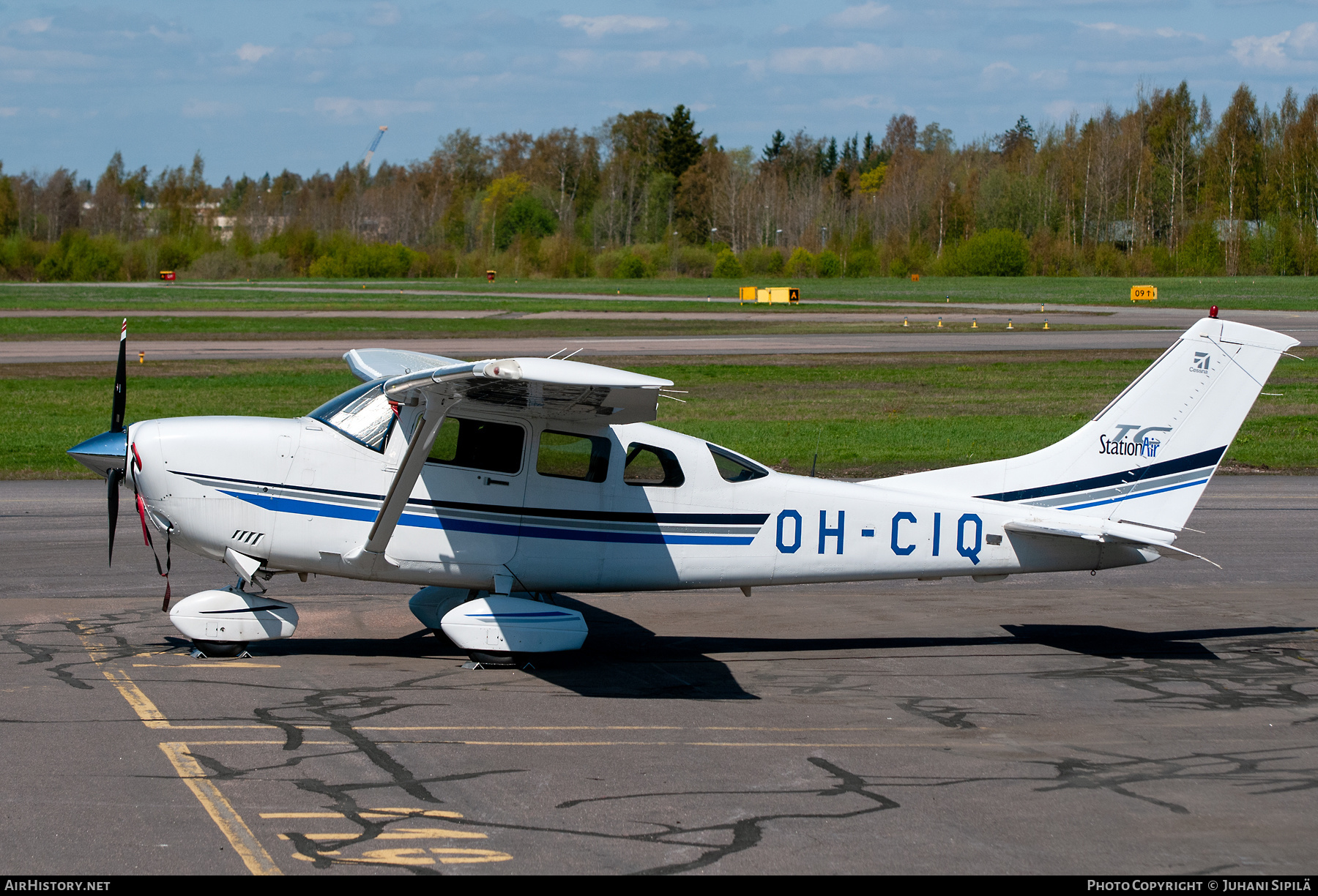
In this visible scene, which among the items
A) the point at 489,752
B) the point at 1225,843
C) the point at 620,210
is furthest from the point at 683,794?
the point at 620,210

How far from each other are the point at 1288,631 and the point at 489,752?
7844 millimetres

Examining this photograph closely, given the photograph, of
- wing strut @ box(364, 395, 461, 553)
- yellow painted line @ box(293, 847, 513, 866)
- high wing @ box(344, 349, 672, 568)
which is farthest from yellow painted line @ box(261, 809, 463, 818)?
wing strut @ box(364, 395, 461, 553)

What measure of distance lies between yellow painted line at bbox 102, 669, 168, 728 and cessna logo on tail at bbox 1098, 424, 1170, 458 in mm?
8046

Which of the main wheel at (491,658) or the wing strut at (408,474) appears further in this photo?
the main wheel at (491,658)

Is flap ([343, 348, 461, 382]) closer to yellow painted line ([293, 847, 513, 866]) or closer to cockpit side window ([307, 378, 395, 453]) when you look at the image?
cockpit side window ([307, 378, 395, 453])

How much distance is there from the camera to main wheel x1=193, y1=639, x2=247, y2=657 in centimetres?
993

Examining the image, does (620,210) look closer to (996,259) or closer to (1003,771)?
(996,259)

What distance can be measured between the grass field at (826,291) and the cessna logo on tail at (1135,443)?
56990mm

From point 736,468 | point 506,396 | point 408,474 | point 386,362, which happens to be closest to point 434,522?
point 408,474

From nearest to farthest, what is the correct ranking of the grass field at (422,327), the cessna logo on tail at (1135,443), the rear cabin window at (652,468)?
the rear cabin window at (652,468), the cessna logo on tail at (1135,443), the grass field at (422,327)

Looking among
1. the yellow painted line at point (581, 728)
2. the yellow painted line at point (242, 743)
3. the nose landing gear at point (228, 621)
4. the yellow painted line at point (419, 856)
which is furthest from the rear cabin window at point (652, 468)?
the yellow painted line at point (419, 856)

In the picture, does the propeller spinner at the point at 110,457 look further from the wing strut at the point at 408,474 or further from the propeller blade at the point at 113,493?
the wing strut at the point at 408,474

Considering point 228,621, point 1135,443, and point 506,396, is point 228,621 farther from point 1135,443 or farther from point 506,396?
point 1135,443

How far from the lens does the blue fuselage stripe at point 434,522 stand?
31.9 feet
